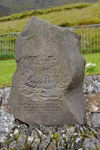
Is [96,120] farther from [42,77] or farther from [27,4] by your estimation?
[27,4]

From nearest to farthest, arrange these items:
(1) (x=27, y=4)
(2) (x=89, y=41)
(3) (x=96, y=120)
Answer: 1. (3) (x=96, y=120)
2. (2) (x=89, y=41)
3. (1) (x=27, y=4)

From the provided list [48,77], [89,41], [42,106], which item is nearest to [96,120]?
[42,106]

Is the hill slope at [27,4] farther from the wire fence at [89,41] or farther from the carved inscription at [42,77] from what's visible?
the carved inscription at [42,77]

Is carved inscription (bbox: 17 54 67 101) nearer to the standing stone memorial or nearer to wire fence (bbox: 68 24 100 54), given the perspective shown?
the standing stone memorial

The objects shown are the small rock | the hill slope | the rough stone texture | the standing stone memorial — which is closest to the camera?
the small rock

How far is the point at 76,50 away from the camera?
4.09 m

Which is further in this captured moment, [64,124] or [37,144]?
[64,124]

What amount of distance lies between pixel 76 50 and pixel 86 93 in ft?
3.79

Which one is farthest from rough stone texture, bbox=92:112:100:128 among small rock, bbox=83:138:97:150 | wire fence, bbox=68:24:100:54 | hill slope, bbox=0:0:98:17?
hill slope, bbox=0:0:98:17

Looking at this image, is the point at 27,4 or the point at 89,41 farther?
the point at 27,4

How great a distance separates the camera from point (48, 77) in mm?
3957

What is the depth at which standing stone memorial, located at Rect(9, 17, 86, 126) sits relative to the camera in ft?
12.5

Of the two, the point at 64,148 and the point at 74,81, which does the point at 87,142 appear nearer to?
the point at 64,148

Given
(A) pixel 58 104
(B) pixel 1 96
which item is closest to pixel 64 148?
(A) pixel 58 104
